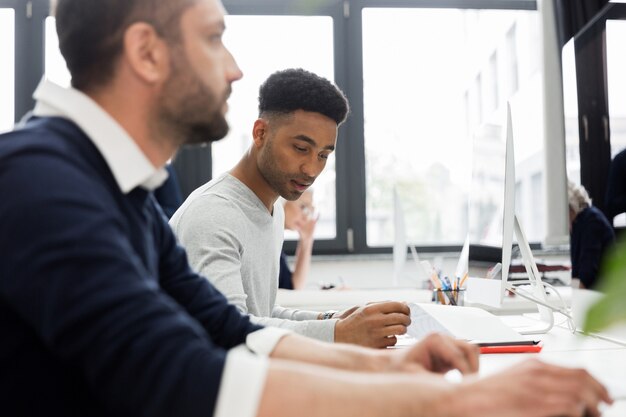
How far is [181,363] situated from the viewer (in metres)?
0.48

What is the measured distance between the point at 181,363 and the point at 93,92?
1.26ft

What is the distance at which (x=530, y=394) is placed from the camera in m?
0.51

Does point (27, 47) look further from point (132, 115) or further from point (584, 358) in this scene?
point (584, 358)

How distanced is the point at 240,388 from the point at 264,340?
35cm

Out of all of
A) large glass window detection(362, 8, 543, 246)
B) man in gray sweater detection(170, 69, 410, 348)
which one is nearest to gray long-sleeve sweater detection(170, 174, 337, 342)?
man in gray sweater detection(170, 69, 410, 348)

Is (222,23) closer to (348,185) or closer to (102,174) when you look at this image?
(102,174)

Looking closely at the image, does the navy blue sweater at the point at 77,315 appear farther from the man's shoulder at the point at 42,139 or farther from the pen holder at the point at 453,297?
the pen holder at the point at 453,297

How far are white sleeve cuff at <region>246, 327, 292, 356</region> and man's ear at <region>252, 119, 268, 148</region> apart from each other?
0.91m

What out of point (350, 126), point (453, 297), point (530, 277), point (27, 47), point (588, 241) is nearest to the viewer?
point (588, 241)

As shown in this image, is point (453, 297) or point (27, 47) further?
point (27, 47)

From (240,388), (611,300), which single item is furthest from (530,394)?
(611,300)

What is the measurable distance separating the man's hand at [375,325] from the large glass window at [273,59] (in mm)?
2498

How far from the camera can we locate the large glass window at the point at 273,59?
365cm

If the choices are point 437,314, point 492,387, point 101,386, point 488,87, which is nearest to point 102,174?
point 101,386
